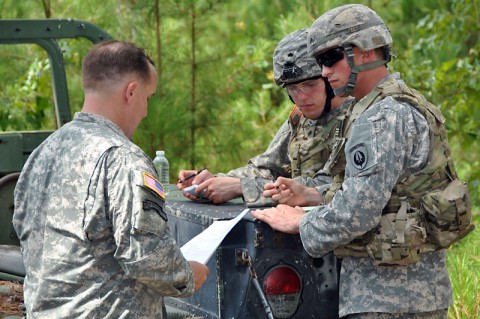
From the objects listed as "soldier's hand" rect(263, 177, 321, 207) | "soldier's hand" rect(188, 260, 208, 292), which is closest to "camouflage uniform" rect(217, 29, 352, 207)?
"soldier's hand" rect(263, 177, 321, 207)

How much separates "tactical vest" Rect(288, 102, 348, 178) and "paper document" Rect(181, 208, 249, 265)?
727 millimetres

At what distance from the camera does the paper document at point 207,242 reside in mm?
3277

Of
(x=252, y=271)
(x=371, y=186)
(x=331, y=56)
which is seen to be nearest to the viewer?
(x=371, y=186)

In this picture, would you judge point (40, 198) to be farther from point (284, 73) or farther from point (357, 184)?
point (284, 73)

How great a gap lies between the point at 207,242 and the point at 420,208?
2.46ft

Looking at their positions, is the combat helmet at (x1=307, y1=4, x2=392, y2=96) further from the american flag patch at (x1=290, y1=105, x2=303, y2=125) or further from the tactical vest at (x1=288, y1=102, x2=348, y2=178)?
the american flag patch at (x1=290, y1=105, x2=303, y2=125)

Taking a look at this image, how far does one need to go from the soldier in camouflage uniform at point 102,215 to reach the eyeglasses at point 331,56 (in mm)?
717

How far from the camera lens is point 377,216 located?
333 centimetres

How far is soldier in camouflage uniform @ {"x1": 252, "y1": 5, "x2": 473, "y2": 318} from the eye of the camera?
332cm

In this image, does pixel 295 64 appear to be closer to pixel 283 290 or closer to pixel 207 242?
pixel 283 290

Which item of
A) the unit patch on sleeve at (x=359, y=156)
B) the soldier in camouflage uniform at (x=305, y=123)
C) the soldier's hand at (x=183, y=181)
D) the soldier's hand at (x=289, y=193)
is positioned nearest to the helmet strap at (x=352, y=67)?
the unit patch on sleeve at (x=359, y=156)

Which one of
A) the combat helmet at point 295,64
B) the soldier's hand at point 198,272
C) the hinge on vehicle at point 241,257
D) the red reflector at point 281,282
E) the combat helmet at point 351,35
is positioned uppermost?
the combat helmet at point 351,35

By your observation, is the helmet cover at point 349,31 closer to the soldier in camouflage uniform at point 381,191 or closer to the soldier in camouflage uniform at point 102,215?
the soldier in camouflage uniform at point 381,191

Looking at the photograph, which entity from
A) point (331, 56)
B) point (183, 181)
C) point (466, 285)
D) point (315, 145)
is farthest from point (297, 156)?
point (466, 285)
